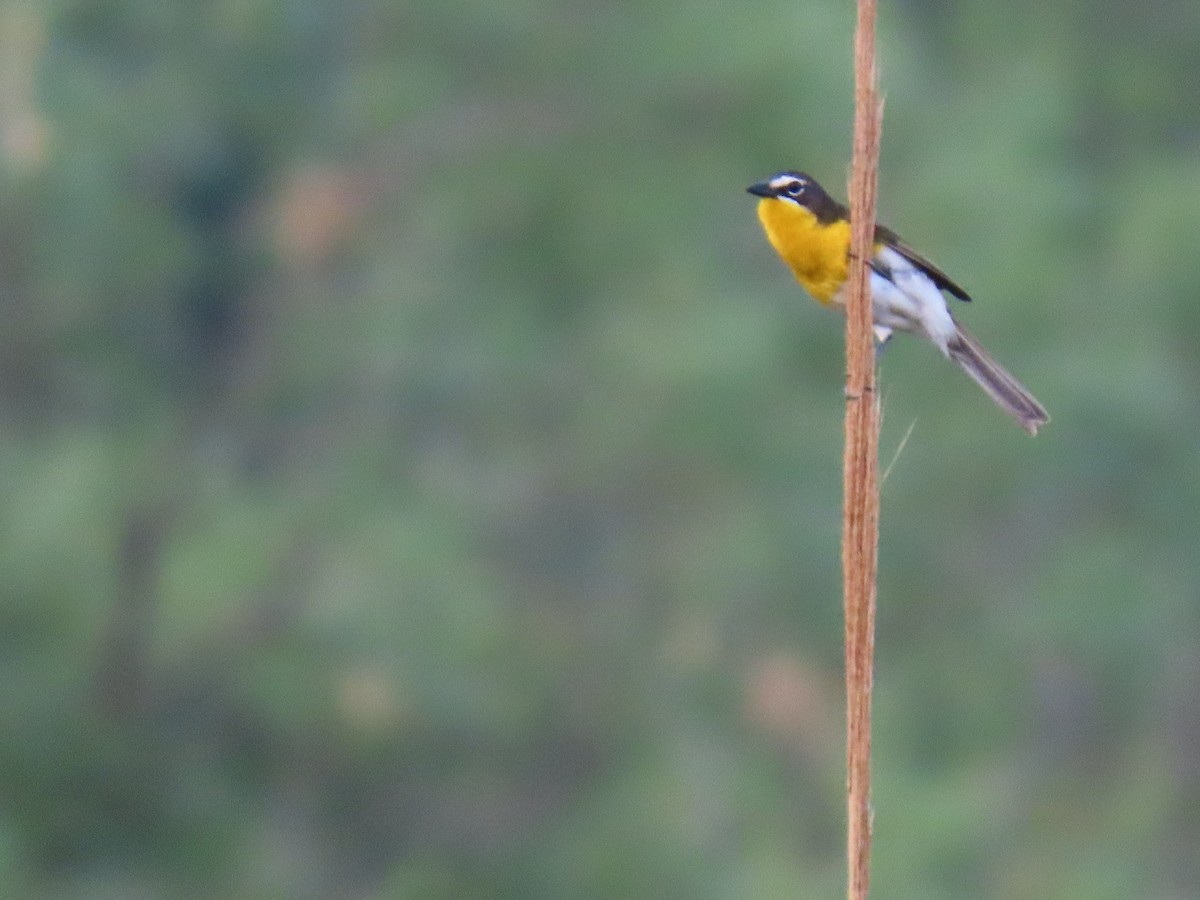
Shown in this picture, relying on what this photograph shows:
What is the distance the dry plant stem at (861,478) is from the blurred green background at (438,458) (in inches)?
259

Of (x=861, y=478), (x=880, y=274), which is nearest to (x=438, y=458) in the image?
(x=880, y=274)

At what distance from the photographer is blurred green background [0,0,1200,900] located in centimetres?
966

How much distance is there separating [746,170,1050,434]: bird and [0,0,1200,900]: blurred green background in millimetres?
4921

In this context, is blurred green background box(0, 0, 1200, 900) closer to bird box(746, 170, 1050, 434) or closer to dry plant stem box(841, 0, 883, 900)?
bird box(746, 170, 1050, 434)

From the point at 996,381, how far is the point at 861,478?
1.90 m

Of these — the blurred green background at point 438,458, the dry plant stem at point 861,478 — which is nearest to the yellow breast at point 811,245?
the dry plant stem at point 861,478

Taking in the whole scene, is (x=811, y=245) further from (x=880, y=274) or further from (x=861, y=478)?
(x=861, y=478)

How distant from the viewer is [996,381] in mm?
4465

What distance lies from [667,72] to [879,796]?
10.2 ft

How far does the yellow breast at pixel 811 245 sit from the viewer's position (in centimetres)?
443

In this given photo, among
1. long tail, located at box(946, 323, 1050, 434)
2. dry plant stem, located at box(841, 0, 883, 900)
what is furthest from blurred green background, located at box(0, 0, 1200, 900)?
dry plant stem, located at box(841, 0, 883, 900)

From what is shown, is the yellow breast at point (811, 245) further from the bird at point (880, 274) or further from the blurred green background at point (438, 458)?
the blurred green background at point (438, 458)

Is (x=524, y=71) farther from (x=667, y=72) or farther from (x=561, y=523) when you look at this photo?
(x=561, y=523)

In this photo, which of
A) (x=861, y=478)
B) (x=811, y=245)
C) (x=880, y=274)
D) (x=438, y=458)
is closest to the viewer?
(x=861, y=478)
